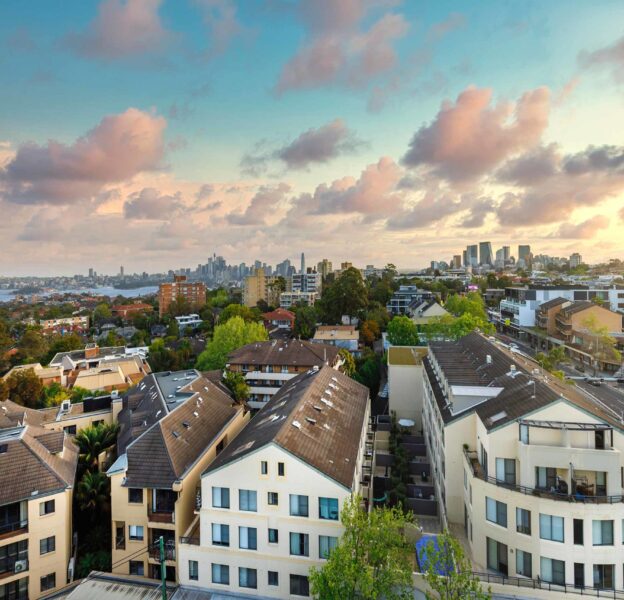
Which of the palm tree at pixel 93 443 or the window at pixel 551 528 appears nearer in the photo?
the window at pixel 551 528

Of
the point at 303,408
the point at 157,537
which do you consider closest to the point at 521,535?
the point at 303,408

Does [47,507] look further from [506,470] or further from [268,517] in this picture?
[506,470]

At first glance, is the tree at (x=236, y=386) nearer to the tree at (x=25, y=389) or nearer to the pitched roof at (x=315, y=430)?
the pitched roof at (x=315, y=430)

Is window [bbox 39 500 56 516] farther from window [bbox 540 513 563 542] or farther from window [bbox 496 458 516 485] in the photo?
window [bbox 540 513 563 542]

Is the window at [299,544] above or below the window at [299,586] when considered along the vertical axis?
above

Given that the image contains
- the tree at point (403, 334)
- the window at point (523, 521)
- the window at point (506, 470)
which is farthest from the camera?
the tree at point (403, 334)

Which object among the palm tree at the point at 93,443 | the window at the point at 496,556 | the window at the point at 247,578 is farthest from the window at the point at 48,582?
the window at the point at 496,556

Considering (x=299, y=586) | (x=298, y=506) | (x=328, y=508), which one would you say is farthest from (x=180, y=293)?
(x=328, y=508)
